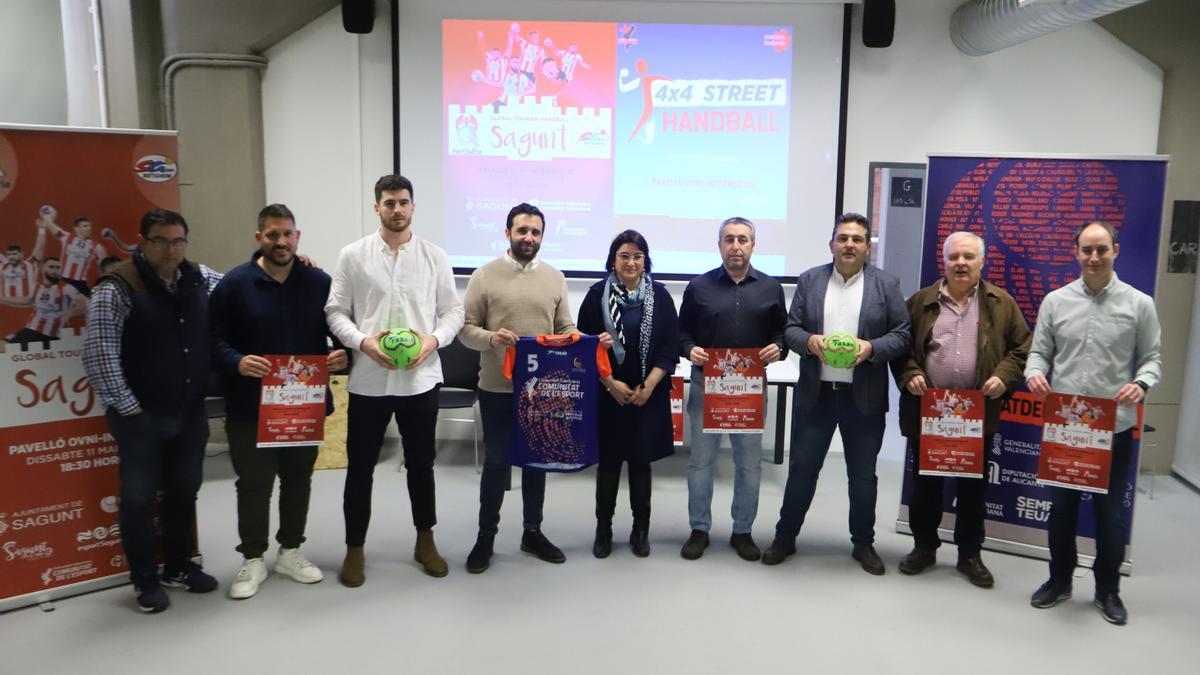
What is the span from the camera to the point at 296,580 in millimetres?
3646

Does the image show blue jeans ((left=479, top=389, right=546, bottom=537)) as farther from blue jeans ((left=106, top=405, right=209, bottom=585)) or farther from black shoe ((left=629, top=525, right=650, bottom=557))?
blue jeans ((left=106, top=405, right=209, bottom=585))

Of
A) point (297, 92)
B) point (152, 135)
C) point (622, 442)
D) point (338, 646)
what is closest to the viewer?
point (338, 646)

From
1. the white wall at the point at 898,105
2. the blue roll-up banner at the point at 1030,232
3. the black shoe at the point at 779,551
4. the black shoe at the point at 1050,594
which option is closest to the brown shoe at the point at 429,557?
the black shoe at the point at 779,551

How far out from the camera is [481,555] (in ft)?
12.4

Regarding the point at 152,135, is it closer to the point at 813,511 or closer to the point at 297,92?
the point at 297,92

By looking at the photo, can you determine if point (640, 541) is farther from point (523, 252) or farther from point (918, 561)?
point (523, 252)

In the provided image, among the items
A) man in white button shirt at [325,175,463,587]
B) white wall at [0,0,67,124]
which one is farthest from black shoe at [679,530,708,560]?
white wall at [0,0,67,124]

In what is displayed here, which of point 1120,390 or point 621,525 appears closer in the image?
point 1120,390

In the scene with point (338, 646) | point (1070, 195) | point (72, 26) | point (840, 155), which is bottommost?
point (338, 646)

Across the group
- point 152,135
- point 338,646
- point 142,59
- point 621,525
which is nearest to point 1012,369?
point 621,525

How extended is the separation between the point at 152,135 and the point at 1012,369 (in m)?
3.94

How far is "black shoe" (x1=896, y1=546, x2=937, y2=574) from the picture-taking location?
150 inches

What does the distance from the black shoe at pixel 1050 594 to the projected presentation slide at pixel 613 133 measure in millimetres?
2849

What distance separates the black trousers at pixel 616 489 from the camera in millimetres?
3850
